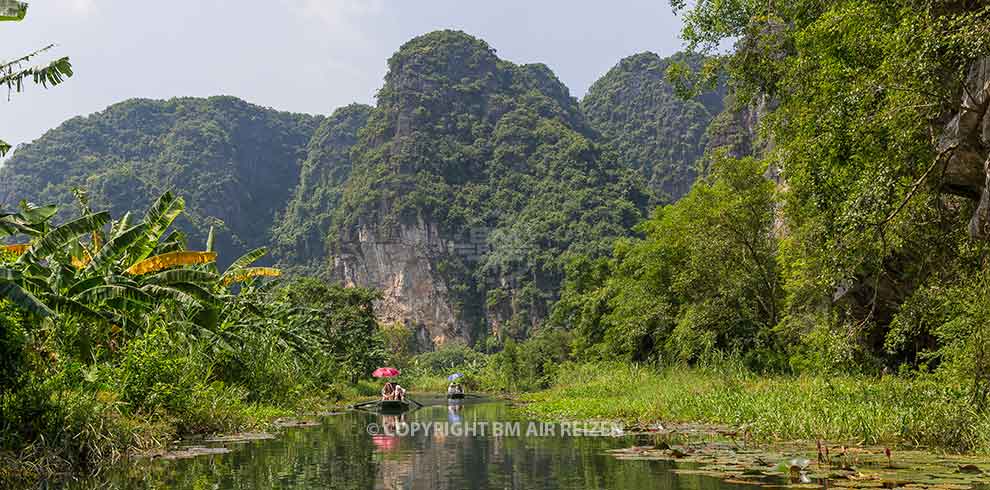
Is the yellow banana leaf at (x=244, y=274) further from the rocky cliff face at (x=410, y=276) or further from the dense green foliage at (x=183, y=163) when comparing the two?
the dense green foliage at (x=183, y=163)

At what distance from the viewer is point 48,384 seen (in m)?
8.79

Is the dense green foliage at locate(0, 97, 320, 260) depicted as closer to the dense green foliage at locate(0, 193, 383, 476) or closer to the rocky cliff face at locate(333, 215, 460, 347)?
the rocky cliff face at locate(333, 215, 460, 347)

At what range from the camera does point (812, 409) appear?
11.5 meters

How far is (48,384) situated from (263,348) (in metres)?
11.1

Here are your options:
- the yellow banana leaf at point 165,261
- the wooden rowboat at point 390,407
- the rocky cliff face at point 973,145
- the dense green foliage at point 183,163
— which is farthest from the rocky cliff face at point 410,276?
the rocky cliff face at point 973,145

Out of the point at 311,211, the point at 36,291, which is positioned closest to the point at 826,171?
the point at 36,291

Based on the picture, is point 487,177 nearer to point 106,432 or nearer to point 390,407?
point 390,407

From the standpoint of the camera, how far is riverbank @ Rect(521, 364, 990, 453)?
30.4 feet

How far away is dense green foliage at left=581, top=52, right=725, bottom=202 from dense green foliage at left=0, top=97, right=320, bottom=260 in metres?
66.5

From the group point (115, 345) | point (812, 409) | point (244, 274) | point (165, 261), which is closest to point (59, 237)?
point (115, 345)

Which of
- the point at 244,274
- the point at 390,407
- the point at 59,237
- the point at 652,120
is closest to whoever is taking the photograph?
the point at 59,237

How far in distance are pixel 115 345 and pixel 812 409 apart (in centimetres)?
1197

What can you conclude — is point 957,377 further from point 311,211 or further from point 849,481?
point 311,211

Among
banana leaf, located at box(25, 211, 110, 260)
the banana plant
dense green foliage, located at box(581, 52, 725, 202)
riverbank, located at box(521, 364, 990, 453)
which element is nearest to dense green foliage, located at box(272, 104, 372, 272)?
dense green foliage, located at box(581, 52, 725, 202)
